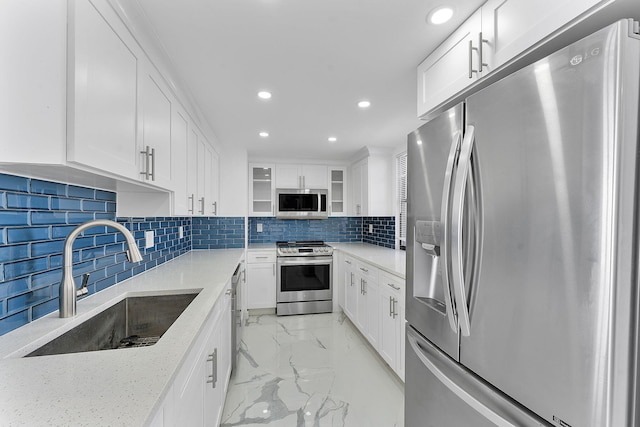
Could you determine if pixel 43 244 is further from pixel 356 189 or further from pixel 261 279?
pixel 356 189

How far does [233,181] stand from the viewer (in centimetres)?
373

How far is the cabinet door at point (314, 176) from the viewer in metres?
4.26

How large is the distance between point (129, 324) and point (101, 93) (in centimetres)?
117

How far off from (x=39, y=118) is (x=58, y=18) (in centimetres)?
29

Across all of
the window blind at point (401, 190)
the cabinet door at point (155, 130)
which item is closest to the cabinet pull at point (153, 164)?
the cabinet door at point (155, 130)

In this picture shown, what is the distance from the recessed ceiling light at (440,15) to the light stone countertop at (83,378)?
161 centimetres

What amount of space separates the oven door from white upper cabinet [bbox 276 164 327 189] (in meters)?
1.12

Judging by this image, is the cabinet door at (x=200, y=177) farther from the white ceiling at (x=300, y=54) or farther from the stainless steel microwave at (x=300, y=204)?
the stainless steel microwave at (x=300, y=204)

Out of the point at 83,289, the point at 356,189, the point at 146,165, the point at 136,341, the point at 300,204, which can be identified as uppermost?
the point at 356,189

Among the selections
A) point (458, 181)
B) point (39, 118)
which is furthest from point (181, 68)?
point (458, 181)

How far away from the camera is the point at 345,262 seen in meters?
3.69

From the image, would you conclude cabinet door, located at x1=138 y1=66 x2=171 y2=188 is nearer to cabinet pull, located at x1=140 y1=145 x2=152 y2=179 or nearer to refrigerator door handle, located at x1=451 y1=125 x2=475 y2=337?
cabinet pull, located at x1=140 y1=145 x2=152 y2=179

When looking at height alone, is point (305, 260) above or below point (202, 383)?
above

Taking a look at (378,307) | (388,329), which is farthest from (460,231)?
(378,307)
